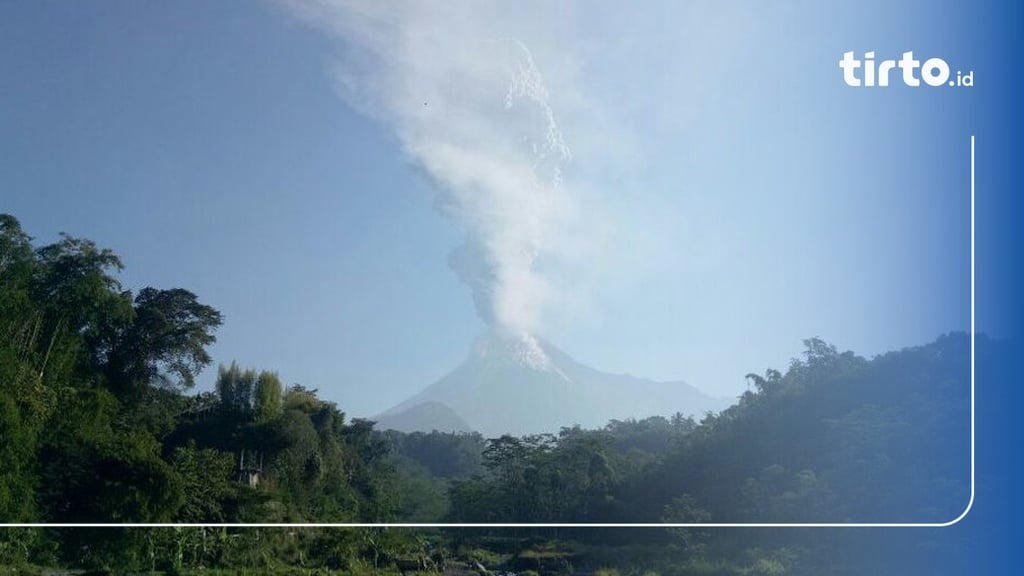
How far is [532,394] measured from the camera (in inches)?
193

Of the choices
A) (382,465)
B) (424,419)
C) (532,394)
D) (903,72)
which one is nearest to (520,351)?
(532,394)

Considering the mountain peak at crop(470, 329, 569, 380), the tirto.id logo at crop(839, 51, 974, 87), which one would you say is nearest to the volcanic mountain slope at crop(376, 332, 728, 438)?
the mountain peak at crop(470, 329, 569, 380)

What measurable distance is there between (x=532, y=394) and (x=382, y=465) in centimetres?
138

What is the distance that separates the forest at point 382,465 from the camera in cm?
478

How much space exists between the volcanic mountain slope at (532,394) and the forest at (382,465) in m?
0.14

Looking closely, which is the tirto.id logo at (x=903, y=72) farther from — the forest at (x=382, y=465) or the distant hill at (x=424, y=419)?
the distant hill at (x=424, y=419)

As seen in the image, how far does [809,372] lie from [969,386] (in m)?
0.80

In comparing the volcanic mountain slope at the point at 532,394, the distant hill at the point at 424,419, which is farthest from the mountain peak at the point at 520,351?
the distant hill at the point at 424,419

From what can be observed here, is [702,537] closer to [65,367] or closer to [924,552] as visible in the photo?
[924,552]

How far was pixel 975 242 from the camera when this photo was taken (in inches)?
169

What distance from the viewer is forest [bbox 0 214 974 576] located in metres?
4.78

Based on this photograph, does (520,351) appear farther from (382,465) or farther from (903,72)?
(903,72)

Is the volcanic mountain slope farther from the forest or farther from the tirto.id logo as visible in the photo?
the tirto.id logo

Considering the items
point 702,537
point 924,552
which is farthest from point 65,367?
point 924,552
